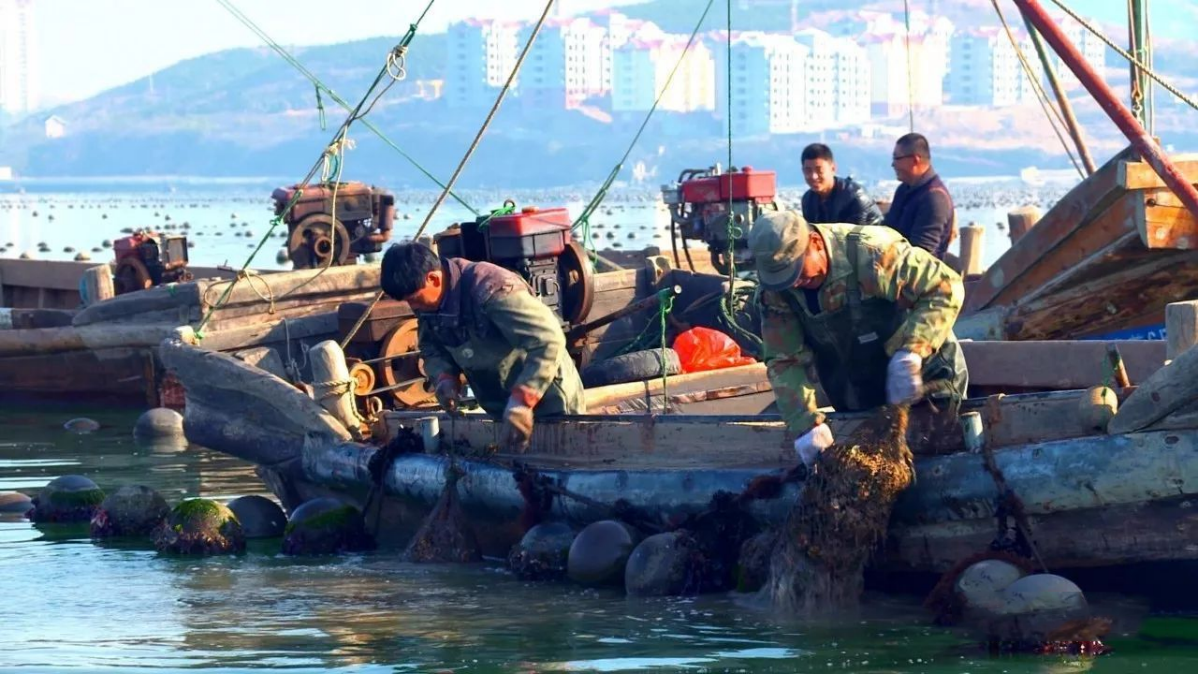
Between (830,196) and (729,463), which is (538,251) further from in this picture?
(729,463)

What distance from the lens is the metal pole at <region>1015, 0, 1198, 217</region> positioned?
10.6 metres

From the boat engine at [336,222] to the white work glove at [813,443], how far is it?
9.52 meters

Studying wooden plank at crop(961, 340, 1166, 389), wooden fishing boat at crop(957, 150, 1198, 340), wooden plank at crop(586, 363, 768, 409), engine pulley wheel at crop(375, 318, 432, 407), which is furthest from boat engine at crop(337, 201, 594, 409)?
wooden plank at crop(961, 340, 1166, 389)

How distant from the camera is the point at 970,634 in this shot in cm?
812

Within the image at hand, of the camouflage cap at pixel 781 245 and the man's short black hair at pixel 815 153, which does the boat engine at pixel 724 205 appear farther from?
the camouflage cap at pixel 781 245

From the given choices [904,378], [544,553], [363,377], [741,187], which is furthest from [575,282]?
[904,378]

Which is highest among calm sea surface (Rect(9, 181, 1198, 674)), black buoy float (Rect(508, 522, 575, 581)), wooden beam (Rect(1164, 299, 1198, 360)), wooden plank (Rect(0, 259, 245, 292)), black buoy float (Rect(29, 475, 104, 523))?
wooden plank (Rect(0, 259, 245, 292))

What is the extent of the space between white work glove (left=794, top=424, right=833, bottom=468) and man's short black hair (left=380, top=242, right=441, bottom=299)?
2.21 metres

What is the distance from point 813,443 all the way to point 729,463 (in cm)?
110

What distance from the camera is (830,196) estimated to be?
12.0 meters

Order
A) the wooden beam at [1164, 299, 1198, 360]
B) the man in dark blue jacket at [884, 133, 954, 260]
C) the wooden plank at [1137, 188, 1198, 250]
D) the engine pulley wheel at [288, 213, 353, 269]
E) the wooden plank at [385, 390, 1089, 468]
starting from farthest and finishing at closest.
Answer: the engine pulley wheel at [288, 213, 353, 269] → the wooden plank at [1137, 188, 1198, 250] → the man in dark blue jacket at [884, 133, 954, 260] → the wooden beam at [1164, 299, 1198, 360] → the wooden plank at [385, 390, 1089, 468]

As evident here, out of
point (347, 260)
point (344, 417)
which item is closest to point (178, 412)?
point (347, 260)

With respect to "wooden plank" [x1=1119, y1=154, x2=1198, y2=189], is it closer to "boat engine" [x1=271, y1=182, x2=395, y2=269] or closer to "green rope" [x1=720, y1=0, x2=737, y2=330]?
"green rope" [x1=720, y1=0, x2=737, y2=330]

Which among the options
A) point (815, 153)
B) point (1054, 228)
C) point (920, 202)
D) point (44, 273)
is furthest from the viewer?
point (44, 273)
